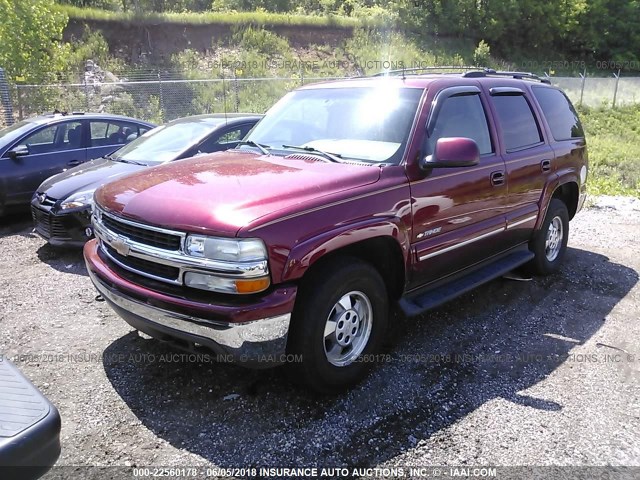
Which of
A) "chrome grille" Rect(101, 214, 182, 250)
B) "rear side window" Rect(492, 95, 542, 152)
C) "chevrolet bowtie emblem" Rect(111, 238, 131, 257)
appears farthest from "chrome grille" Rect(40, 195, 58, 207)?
"rear side window" Rect(492, 95, 542, 152)

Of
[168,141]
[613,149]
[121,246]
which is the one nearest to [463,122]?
[121,246]

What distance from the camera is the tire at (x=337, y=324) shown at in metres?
3.02

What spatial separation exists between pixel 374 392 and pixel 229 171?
1.78 m

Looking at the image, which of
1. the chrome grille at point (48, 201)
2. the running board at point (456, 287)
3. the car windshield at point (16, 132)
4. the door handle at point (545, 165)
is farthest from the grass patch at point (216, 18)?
the running board at point (456, 287)

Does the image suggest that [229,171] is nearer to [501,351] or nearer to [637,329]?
[501,351]

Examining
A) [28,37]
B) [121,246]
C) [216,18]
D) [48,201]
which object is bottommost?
[48,201]

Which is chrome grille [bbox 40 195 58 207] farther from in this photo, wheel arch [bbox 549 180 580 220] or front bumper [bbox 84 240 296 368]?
wheel arch [bbox 549 180 580 220]

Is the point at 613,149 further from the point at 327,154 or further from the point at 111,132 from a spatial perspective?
the point at 327,154

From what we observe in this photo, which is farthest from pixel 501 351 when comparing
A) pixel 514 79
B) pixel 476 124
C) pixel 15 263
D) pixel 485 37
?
pixel 485 37

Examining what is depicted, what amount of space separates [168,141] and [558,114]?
188 inches

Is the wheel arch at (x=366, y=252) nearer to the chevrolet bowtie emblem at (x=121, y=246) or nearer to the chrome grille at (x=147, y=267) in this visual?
the chrome grille at (x=147, y=267)

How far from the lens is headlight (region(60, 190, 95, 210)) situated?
5.97m

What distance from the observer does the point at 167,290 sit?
2975 mm

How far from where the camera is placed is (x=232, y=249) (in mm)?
2738
